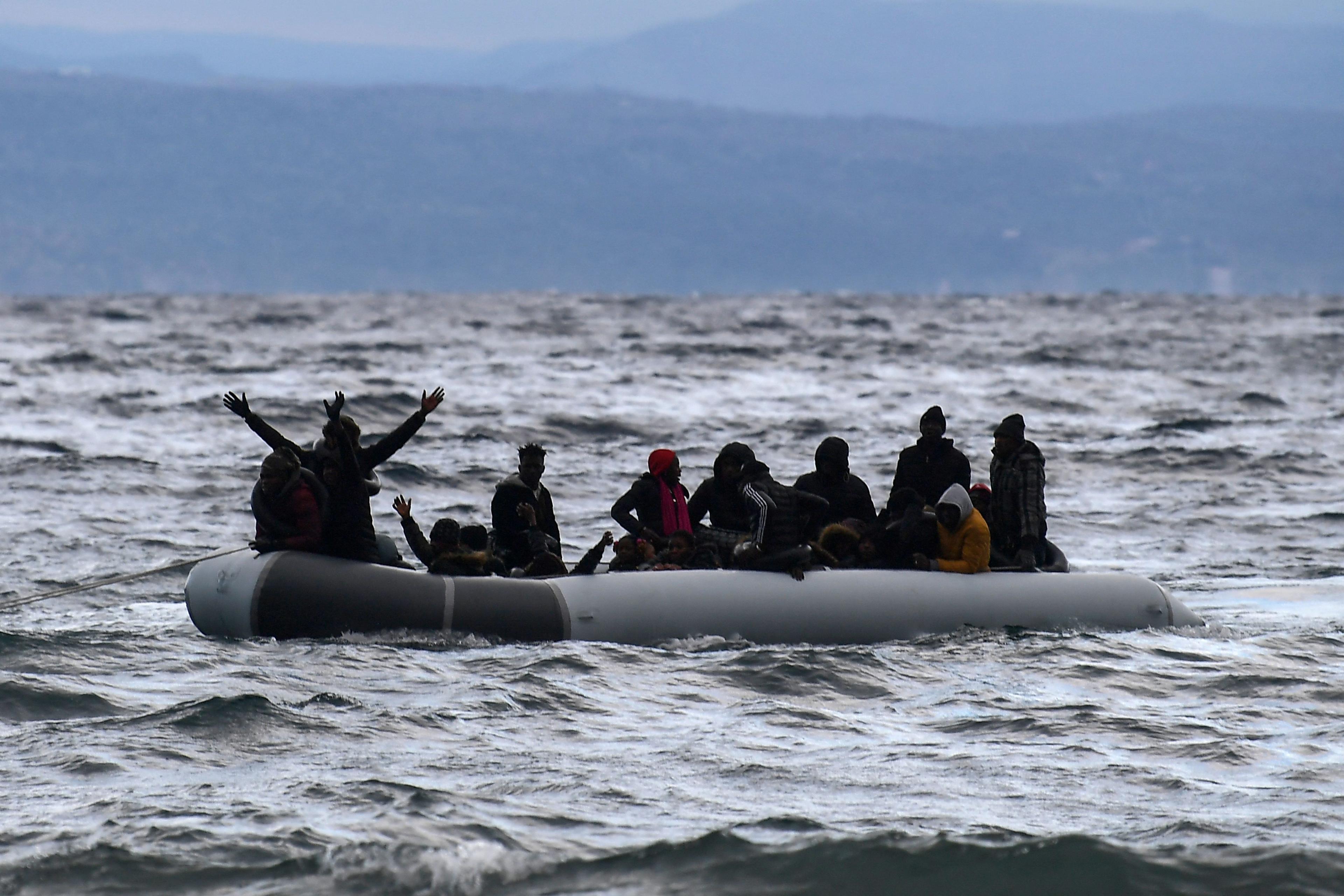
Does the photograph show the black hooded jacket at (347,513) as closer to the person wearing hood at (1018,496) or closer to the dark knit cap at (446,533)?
the dark knit cap at (446,533)

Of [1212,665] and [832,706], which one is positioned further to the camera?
[1212,665]

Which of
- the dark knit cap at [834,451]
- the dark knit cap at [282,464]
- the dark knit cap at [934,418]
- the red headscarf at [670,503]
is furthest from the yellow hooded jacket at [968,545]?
the dark knit cap at [282,464]

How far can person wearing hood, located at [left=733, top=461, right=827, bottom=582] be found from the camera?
472 inches

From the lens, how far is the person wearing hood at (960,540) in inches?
482

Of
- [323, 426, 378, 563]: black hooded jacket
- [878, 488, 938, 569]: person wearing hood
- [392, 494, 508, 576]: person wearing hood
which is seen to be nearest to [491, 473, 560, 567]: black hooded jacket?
[392, 494, 508, 576]: person wearing hood

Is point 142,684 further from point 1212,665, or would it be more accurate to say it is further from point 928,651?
point 1212,665

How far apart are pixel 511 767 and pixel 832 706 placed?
7.64 ft

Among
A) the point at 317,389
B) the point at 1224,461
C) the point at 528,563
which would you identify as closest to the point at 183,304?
the point at 317,389

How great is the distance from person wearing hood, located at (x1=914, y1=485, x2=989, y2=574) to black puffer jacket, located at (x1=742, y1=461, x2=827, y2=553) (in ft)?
2.96

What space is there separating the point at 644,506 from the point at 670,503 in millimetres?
204

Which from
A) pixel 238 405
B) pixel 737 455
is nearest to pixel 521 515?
pixel 737 455

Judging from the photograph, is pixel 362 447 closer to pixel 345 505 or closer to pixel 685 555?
pixel 345 505

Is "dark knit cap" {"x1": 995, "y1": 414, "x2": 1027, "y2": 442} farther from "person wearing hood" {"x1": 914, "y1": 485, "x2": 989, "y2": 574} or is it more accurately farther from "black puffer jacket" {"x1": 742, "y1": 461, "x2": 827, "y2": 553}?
"black puffer jacket" {"x1": 742, "y1": 461, "x2": 827, "y2": 553}

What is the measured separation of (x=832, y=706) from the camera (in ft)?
33.5
